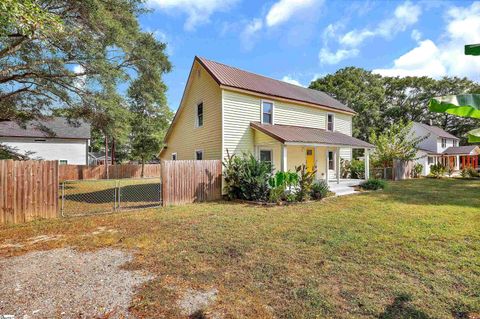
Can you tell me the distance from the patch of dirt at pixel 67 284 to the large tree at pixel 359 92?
1425 inches

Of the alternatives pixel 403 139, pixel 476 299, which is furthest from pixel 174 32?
pixel 403 139

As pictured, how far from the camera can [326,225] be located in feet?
22.4

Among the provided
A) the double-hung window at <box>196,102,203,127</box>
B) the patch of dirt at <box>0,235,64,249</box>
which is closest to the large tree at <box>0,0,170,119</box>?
the double-hung window at <box>196,102,203,127</box>

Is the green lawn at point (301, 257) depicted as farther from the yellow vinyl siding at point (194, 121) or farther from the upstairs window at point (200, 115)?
the upstairs window at point (200, 115)

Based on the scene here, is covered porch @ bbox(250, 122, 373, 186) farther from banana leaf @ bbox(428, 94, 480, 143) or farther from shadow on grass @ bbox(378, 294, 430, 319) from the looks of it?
banana leaf @ bbox(428, 94, 480, 143)

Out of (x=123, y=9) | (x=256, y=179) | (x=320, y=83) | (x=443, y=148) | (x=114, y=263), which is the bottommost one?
(x=114, y=263)

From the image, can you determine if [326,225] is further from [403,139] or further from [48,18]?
[403,139]

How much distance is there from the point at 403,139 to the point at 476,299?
75.1 feet

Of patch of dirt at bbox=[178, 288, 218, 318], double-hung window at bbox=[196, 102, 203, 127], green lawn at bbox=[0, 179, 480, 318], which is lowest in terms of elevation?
patch of dirt at bbox=[178, 288, 218, 318]

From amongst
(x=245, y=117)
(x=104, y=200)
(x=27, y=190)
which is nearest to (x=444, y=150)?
(x=245, y=117)

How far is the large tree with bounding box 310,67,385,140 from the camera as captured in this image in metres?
35.6

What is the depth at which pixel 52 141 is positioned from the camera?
26.8m

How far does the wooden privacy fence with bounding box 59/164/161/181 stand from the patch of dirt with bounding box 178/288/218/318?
2477 centimetres

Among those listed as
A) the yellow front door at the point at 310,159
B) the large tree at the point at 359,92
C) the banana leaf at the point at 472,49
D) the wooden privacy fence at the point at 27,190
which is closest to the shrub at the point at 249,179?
the yellow front door at the point at 310,159
